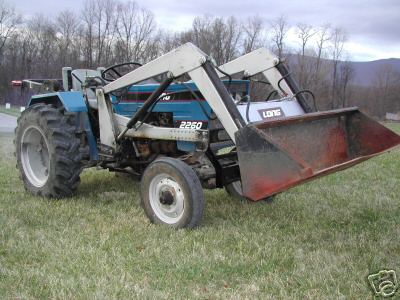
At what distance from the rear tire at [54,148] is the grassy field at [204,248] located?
0.19 metres

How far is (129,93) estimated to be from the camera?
19.4 feet

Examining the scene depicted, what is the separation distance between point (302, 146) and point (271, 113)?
52 centimetres

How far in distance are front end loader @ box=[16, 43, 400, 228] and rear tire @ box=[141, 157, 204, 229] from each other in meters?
0.01

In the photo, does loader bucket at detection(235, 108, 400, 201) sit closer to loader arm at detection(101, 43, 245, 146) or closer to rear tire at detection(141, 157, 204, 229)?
loader arm at detection(101, 43, 245, 146)

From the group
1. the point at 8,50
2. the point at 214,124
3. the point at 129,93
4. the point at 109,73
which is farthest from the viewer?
the point at 8,50

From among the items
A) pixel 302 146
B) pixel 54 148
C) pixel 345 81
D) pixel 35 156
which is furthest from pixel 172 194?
pixel 345 81

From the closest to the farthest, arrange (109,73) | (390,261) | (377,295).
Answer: (377,295)
(390,261)
(109,73)

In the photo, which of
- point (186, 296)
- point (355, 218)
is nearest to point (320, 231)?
point (355, 218)

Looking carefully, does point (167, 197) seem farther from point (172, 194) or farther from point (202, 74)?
point (202, 74)

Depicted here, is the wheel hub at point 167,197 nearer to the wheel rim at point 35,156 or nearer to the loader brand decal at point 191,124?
the loader brand decal at point 191,124

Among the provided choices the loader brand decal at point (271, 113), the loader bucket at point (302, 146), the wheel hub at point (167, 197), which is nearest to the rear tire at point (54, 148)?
the wheel hub at point (167, 197)

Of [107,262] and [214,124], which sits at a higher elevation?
[214,124]

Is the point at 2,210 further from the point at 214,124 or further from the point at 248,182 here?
the point at 248,182

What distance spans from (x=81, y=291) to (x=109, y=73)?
3.88 meters
